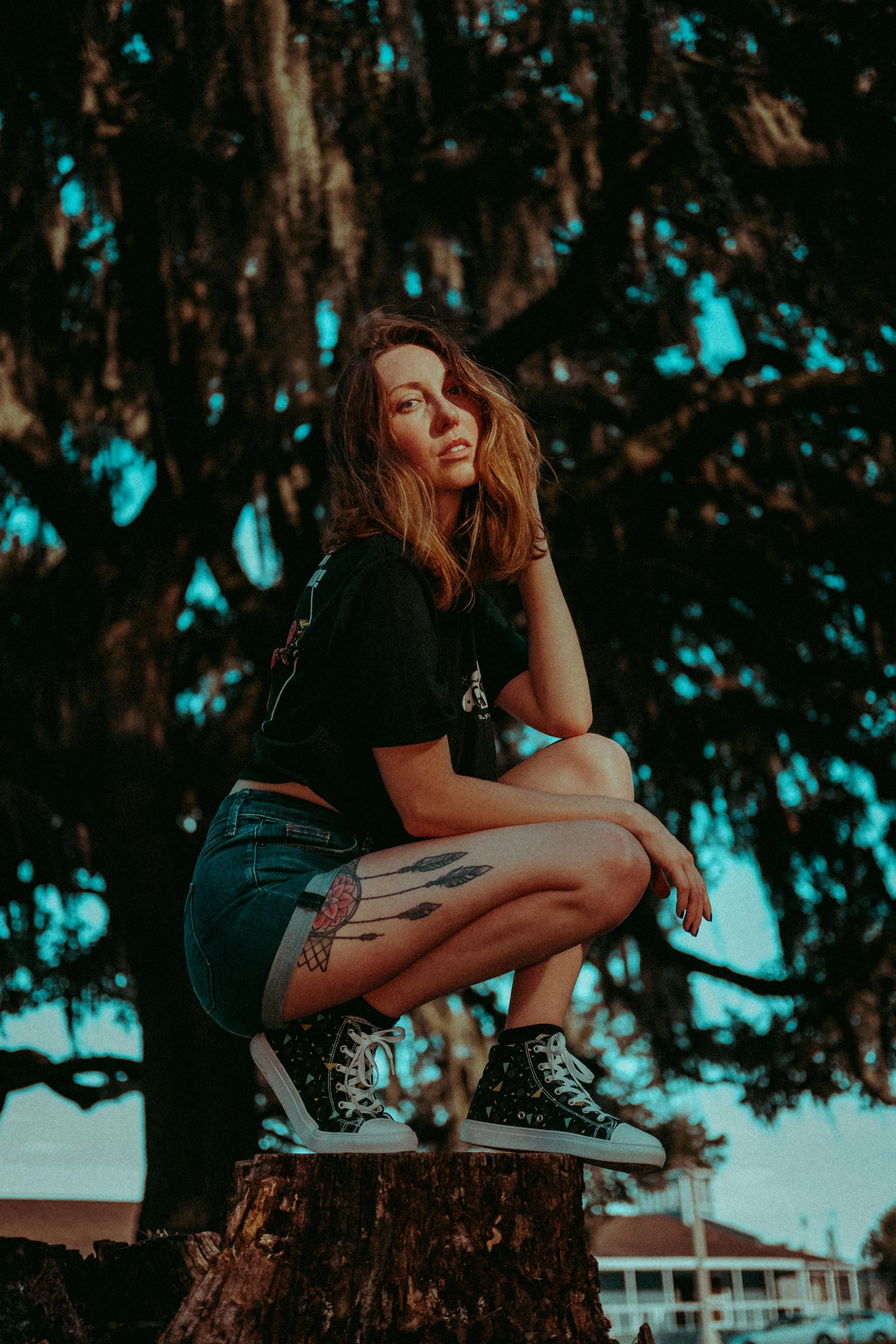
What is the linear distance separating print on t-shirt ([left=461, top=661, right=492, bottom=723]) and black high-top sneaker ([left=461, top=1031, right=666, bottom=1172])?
56 centimetres

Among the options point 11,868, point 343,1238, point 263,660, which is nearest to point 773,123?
point 263,660

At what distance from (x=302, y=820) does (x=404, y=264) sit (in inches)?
153

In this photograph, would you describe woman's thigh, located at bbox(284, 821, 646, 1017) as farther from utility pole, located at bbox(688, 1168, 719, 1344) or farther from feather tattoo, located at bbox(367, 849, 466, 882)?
utility pole, located at bbox(688, 1168, 719, 1344)

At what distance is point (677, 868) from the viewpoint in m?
1.80

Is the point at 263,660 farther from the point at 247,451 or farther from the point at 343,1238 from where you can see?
the point at 343,1238

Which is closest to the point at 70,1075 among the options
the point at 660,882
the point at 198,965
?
the point at 198,965

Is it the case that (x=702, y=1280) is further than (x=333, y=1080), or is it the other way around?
(x=702, y=1280)

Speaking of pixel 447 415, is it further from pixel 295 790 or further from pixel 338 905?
pixel 338 905

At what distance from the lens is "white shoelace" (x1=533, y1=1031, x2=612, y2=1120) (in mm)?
1761

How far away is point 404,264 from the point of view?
5.20 meters

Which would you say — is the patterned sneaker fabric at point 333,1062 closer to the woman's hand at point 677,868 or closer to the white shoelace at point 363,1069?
the white shoelace at point 363,1069

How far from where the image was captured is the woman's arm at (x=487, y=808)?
5.79ft

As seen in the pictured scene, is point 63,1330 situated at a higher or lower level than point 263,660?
lower

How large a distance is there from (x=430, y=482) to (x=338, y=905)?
2.48 ft
